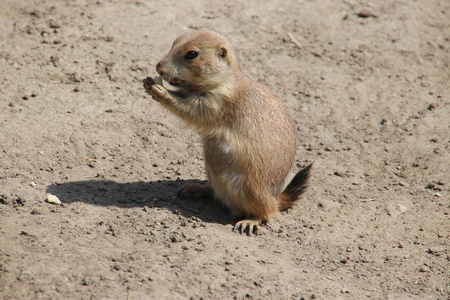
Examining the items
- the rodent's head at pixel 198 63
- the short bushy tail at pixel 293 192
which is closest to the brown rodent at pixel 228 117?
the rodent's head at pixel 198 63

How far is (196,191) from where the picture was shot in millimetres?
5566

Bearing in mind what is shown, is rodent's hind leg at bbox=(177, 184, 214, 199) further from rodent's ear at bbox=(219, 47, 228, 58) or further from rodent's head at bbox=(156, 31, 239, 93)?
rodent's ear at bbox=(219, 47, 228, 58)

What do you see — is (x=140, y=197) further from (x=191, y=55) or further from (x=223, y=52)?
(x=223, y=52)

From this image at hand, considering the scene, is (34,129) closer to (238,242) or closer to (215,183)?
(215,183)

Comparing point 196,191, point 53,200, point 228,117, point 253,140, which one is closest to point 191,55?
point 228,117

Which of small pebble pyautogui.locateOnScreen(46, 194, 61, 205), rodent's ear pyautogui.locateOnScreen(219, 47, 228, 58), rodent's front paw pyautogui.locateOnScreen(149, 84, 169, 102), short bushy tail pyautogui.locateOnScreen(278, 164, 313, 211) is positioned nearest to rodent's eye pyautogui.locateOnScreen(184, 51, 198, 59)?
rodent's ear pyautogui.locateOnScreen(219, 47, 228, 58)

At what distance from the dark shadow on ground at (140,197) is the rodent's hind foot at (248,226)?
17cm

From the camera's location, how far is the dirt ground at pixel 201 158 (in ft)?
13.9

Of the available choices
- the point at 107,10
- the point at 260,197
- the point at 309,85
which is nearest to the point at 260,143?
the point at 260,197

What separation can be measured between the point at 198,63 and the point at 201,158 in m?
1.68

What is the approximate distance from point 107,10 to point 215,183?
4014 mm

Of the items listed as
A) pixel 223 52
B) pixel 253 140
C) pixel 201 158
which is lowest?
pixel 201 158

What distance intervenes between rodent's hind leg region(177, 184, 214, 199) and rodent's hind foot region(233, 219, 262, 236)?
61cm

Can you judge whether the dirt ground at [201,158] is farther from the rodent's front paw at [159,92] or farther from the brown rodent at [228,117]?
the rodent's front paw at [159,92]
